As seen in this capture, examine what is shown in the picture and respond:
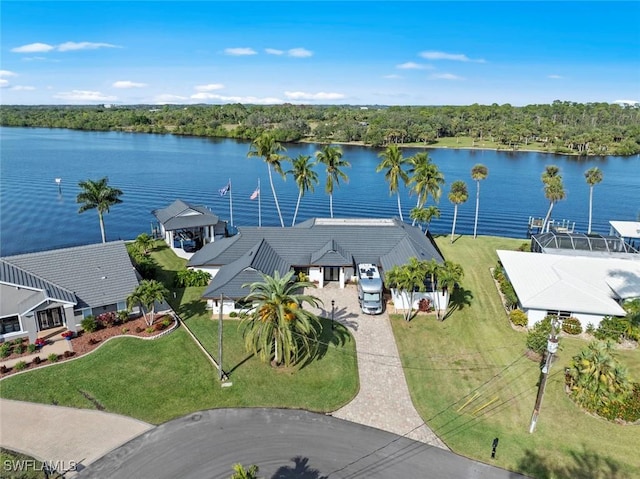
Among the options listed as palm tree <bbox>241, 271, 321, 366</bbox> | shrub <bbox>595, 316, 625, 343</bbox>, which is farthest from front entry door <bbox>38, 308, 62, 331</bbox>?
shrub <bbox>595, 316, 625, 343</bbox>

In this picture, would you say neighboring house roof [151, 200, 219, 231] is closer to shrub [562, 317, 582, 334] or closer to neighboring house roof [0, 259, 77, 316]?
neighboring house roof [0, 259, 77, 316]

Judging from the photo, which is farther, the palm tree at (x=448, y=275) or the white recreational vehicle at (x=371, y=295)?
the white recreational vehicle at (x=371, y=295)

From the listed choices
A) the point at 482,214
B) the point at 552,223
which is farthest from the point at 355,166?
the point at 552,223

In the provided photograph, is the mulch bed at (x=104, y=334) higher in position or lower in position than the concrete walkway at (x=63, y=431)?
higher

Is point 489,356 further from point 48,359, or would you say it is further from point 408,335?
point 48,359

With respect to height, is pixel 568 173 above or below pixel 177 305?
above

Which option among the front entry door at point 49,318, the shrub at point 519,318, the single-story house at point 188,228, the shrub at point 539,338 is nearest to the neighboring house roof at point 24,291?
the front entry door at point 49,318

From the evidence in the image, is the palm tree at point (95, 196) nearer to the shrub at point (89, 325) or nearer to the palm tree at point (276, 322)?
the shrub at point (89, 325)
